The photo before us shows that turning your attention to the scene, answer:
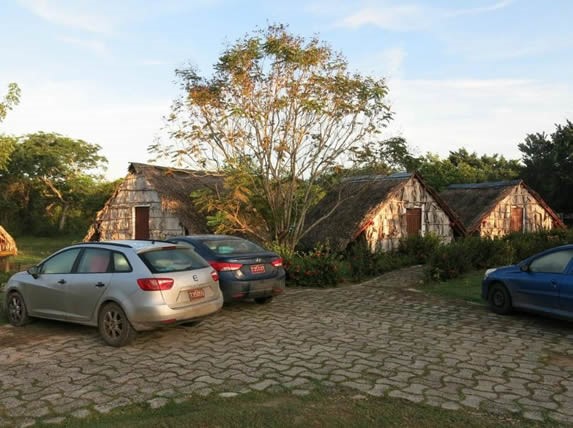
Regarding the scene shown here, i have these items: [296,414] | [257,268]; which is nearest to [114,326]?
[257,268]

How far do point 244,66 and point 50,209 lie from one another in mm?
36775

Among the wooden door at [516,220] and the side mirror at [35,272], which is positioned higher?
the wooden door at [516,220]

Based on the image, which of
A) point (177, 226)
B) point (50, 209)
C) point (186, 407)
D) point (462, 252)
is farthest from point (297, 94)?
point (50, 209)

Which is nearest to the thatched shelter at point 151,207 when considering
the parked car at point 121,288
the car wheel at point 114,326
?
the parked car at point 121,288

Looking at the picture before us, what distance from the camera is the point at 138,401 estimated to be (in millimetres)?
5262

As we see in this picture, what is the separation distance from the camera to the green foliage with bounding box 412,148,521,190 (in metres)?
43.8

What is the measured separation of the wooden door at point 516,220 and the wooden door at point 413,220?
7552 millimetres

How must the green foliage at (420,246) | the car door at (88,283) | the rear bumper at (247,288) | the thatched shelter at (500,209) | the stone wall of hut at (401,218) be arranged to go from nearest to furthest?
the car door at (88,283) < the rear bumper at (247,288) < the green foliage at (420,246) < the stone wall of hut at (401,218) < the thatched shelter at (500,209)

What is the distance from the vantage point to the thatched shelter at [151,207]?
23.5 metres

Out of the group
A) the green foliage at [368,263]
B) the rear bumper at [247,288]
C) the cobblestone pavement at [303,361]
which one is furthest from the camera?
the green foliage at [368,263]

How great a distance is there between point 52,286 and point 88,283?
3.09ft

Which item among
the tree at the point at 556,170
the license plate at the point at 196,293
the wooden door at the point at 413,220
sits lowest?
the license plate at the point at 196,293

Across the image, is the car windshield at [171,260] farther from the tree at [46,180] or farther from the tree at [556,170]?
the tree at [46,180]

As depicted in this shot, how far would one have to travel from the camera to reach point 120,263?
7.78 m
